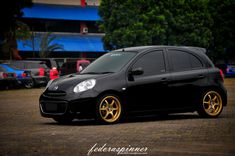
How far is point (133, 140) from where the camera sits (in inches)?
390

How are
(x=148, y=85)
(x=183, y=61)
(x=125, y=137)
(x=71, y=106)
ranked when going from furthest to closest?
(x=183, y=61), (x=148, y=85), (x=71, y=106), (x=125, y=137)

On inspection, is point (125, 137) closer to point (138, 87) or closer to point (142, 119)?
point (138, 87)

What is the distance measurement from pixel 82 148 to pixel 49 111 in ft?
13.6

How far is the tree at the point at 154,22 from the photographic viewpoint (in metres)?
57.8

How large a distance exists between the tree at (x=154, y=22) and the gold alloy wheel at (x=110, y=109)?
4425 centimetres

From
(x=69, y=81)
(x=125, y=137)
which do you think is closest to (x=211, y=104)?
(x=69, y=81)

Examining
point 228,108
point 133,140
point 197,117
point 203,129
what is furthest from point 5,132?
point 228,108

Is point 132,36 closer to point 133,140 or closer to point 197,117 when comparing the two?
point 197,117

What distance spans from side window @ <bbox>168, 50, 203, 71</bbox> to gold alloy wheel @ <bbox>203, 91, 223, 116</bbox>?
70 cm

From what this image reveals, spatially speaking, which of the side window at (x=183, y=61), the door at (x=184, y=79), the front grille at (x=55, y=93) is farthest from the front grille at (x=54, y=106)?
the side window at (x=183, y=61)

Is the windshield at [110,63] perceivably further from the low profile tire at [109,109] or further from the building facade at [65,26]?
the building facade at [65,26]

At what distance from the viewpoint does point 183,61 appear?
555 inches

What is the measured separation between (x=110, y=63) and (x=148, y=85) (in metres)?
0.97

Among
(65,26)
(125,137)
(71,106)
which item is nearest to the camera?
(125,137)
